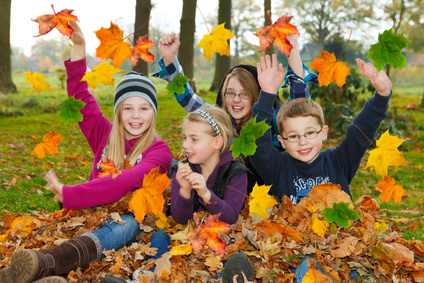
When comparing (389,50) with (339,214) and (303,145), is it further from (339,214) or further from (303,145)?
(339,214)

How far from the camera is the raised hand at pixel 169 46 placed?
4.29 m

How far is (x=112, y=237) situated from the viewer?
355 centimetres

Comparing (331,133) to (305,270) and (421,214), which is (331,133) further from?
→ (305,270)

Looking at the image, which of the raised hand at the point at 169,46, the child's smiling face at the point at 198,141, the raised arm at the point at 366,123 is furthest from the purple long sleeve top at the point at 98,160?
the raised arm at the point at 366,123

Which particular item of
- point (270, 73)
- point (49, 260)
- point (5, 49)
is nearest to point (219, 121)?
point (270, 73)

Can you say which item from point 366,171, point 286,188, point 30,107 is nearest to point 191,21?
point 30,107

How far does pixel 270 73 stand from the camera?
3.59 metres

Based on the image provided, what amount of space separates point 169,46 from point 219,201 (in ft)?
4.76

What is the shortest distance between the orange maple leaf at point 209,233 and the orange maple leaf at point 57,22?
1580 millimetres

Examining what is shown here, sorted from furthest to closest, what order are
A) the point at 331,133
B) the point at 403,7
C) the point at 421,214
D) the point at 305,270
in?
the point at 403,7 → the point at 331,133 → the point at 421,214 → the point at 305,270

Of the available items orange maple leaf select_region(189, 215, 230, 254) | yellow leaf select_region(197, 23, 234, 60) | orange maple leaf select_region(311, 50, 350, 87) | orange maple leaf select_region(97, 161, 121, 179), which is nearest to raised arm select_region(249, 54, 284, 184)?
orange maple leaf select_region(311, 50, 350, 87)

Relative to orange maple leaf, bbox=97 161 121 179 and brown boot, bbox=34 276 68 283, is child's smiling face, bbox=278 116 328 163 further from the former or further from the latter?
brown boot, bbox=34 276 68 283

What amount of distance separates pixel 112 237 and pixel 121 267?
0.80 feet

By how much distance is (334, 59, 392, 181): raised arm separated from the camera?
3536 millimetres
